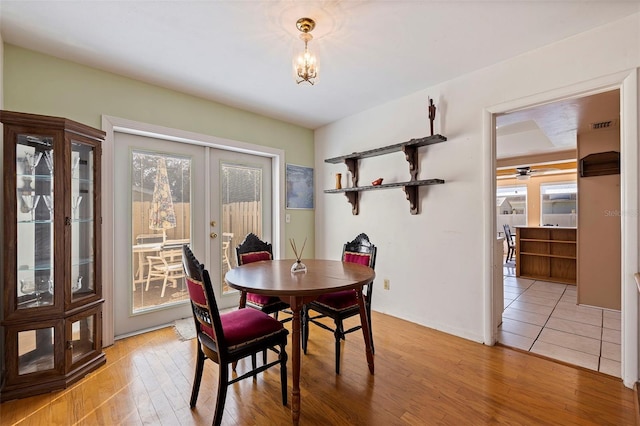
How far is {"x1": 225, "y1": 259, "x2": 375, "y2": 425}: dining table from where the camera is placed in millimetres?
1602

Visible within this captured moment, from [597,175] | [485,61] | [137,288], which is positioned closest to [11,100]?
[137,288]

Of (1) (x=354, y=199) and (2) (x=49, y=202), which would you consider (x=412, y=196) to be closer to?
(1) (x=354, y=199)

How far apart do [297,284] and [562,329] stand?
2.97 meters

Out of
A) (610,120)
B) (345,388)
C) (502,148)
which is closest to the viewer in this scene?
(345,388)

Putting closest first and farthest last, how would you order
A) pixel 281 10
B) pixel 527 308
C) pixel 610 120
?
pixel 281 10 < pixel 610 120 < pixel 527 308

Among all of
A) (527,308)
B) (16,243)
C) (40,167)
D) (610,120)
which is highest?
(610,120)

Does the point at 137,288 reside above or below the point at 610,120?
below

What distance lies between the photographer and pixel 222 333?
154 centimetres

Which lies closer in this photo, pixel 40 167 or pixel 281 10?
pixel 281 10

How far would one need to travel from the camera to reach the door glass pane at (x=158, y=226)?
290cm

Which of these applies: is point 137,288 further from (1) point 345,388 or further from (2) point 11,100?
(1) point 345,388

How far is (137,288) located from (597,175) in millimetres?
5649

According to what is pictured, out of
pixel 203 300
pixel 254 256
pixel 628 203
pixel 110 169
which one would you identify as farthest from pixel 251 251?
pixel 628 203

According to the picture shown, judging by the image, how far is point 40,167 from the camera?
80.3 inches
